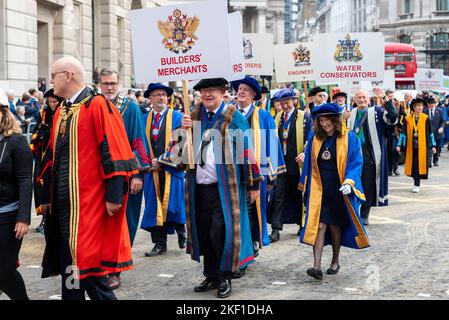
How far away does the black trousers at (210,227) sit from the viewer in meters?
6.96

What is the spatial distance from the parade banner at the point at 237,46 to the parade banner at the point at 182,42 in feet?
4.65

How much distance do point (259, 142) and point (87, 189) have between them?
329cm

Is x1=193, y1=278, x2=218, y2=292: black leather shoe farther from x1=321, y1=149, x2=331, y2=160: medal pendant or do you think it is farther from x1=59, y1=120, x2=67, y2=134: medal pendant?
x1=59, y1=120, x2=67, y2=134: medal pendant

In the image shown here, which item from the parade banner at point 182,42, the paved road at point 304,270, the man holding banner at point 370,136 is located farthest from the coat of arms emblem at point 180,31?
the man holding banner at point 370,136

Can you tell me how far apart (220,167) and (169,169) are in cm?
208

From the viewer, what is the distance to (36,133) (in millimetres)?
9844

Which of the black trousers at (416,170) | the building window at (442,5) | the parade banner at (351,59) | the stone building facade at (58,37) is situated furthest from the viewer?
the building window at (442,5)

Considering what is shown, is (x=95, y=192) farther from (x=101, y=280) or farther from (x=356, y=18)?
(x=356, y=18)

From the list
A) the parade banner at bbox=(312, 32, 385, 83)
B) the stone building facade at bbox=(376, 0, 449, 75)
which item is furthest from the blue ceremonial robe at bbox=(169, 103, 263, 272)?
the stone building facade at bbox=(376, 0, 449, 75)

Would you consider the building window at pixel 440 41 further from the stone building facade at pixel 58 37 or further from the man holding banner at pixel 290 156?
the man holding banner at pixel 290 156

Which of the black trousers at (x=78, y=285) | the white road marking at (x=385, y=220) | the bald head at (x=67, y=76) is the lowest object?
the white road marking at (x=385, y=220)

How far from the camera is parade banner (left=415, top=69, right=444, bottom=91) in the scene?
32.0 metres

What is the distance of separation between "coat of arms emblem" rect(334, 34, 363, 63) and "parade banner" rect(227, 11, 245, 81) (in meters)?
3.29

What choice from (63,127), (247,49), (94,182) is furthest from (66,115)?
(247,49)
